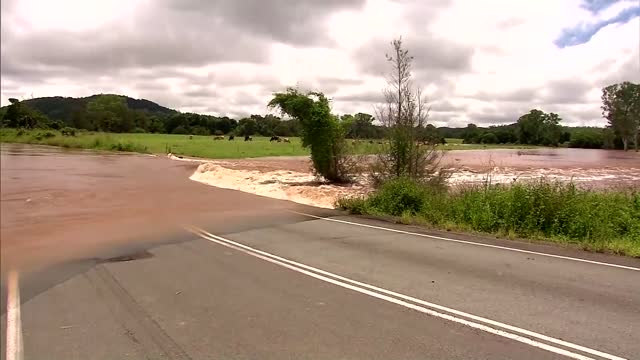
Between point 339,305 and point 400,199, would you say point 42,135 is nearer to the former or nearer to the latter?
point 400,199

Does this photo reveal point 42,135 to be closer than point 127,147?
No

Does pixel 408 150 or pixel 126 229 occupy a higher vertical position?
pixel 408 150

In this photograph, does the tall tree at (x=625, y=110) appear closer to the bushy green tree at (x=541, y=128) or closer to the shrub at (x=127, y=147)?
the bushy green tree at (x=541, y=128)

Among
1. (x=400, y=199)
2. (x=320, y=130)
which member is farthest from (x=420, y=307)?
(x=320, y=130)

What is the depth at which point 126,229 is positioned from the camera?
14742 mm

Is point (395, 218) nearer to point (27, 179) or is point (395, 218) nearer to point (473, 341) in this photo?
point (473, 341)

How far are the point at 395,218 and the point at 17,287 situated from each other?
34.5ft

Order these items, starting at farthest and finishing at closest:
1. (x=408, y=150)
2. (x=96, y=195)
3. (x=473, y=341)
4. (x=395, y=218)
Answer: (x=96, y=195) → (x=408, y=150) → (x=395, y=218) → (x=473, y=341)

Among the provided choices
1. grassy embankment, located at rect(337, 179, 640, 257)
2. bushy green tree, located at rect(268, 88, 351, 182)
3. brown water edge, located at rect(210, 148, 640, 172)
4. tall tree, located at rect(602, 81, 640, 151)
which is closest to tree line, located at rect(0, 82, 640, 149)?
tall tree, located at rect(602, 81, 640, 151)

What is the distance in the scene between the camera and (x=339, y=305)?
23.4 ft

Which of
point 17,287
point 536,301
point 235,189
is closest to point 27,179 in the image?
point 235,189

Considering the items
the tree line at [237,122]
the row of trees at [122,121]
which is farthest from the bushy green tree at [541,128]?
the row of trees at [122,121]

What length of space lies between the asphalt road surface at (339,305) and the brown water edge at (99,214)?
145cm

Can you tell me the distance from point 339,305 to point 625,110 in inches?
4923
